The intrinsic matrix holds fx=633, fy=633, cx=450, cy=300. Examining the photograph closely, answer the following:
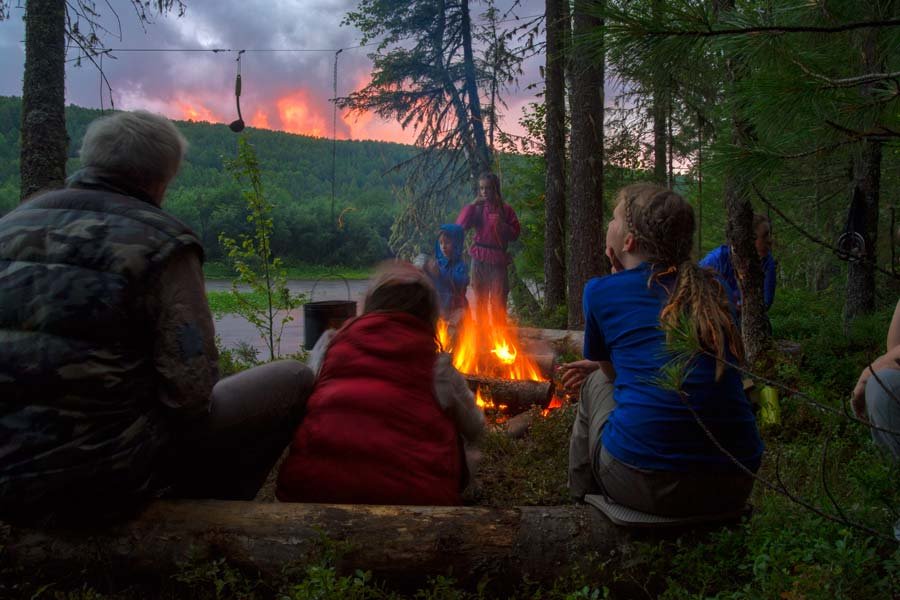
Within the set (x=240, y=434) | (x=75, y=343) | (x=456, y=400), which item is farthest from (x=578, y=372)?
(x=75, y=343)

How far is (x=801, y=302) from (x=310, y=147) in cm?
3241

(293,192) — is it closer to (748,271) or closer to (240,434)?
(748,271)

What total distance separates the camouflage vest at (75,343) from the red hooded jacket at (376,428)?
2.36ft

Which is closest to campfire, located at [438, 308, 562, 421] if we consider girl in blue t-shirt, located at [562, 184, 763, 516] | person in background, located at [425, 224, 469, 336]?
person in background, located at [425, 224, 469, 336]

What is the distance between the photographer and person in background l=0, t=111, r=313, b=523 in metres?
2.26

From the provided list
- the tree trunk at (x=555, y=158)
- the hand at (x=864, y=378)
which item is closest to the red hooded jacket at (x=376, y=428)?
the hand at (x=864, y=378)

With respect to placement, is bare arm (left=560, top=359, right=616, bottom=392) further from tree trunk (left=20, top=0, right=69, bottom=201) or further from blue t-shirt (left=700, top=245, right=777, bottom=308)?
tree trunk (left=20, top=0, right=69, bottom=201)

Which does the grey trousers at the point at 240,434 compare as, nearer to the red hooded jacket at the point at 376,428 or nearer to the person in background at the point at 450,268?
the red hooded jacket at the point at 376,428

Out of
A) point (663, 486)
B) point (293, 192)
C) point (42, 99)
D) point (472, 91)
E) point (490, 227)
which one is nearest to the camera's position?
point (663, 486)

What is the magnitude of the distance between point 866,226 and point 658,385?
6487 millimetres

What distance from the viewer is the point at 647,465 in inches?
100

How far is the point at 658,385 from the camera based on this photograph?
243cm

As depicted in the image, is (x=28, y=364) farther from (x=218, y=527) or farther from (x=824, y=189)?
(x=824, y=189)

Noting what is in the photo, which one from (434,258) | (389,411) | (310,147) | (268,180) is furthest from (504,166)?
(310,147)
